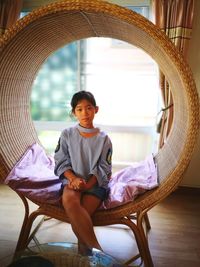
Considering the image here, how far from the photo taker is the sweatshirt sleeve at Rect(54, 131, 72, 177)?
5.12ft

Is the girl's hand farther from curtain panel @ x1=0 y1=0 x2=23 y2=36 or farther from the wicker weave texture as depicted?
curtain panel @ x1=0 y1=0 x2=23 y2=36

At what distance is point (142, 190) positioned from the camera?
4.74 ft

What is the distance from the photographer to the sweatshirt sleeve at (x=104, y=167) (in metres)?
1.52

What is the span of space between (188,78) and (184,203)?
139cm

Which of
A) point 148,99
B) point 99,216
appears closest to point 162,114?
point 148,99

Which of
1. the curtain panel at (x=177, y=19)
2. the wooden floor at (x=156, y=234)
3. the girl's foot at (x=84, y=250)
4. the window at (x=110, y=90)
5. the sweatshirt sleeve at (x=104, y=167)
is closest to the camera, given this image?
the girl's foot at (x=84, y=250)

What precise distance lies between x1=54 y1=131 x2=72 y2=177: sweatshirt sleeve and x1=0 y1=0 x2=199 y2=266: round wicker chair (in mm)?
215

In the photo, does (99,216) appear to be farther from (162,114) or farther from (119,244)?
(162,114)

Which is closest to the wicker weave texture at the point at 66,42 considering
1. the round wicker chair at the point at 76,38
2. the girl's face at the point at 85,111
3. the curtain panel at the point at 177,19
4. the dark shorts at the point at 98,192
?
the round wicker chair at the point at 76,38

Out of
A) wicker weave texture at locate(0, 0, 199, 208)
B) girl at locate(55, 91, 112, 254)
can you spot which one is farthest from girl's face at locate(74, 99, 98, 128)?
wicker weave texture at locate(0, 0, 199, 208)

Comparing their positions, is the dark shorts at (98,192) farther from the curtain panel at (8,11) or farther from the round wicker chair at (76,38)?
the curtain panel at (8,11)

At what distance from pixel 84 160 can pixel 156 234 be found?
78 cm

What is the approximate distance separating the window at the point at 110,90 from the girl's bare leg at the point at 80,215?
1167 millimetres

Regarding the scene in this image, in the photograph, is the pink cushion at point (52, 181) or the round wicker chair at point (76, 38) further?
the pink cushion at point (52, 181)
